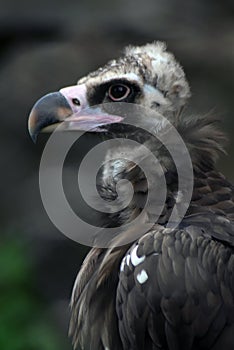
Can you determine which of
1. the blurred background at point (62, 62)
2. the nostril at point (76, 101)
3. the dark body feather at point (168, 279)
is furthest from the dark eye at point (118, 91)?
the blurred background at point (62, 62)

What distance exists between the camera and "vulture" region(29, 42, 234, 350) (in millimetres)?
3111

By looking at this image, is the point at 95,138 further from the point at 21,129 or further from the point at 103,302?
the point at 21,129

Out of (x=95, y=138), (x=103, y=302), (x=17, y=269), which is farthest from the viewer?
(x=17, y=269)

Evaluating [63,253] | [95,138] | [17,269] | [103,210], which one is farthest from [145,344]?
[63,253]

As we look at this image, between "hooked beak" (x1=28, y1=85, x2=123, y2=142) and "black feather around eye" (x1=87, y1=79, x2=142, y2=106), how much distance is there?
0.08 feet

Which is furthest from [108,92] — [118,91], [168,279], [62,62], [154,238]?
[62,62]

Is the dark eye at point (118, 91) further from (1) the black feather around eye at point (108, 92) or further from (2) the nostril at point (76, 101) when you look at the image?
(2) the nostril at point (76, 101)

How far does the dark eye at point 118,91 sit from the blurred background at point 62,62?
231 centimetres

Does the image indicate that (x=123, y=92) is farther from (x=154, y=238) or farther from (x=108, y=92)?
(x=154, y=238)

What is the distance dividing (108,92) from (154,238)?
0.65m

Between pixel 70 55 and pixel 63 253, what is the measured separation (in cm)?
128

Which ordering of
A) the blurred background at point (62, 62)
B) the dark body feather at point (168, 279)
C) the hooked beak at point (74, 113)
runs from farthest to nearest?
the blurred background at point (62, 62) → the hooked beak at point (74, 113) → the dark body feather at point (168, 279)

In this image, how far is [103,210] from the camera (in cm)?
349

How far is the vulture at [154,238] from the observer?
10.2 ft
